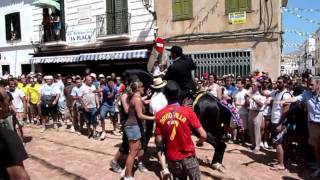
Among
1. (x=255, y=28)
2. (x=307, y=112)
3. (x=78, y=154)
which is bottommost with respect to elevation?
(x=78, y=154)

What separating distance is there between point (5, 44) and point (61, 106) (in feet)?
41.5

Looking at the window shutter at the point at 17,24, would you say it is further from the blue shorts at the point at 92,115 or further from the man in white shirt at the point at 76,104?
the blue shorts at the point at 92,115

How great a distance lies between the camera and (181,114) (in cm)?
513

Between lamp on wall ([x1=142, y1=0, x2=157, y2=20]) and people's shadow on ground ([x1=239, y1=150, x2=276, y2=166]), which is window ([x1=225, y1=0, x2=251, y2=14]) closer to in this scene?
lamp on wall ([x1=142, y1=0, x2=157, y2=20])

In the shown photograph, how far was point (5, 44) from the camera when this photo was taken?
24484 millimetres

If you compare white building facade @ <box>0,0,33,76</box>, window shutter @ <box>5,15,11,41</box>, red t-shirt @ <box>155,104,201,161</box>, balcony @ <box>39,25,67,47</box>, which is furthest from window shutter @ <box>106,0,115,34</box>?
red t-shirt @ <box>155,104,201,161</box>

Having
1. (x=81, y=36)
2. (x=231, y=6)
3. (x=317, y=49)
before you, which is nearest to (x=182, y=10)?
(x=231, y=6)

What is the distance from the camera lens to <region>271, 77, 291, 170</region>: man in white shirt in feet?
25.7

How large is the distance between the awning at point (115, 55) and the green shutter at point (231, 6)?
365 cm

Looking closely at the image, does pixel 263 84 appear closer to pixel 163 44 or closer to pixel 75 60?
pixel 163 44

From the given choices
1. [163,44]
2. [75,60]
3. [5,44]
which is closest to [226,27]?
[163,44]

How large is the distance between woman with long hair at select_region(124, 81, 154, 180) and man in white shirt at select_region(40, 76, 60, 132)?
20.9ft

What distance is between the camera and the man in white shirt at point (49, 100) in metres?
13.0

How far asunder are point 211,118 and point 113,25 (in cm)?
1189
